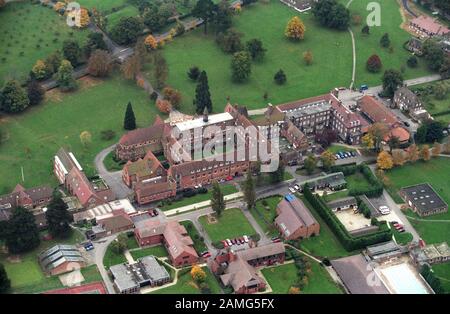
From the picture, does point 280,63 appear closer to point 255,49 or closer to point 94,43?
point 255,49

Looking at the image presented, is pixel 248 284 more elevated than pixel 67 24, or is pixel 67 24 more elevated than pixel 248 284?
pixel 67 24

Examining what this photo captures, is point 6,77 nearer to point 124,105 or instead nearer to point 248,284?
point 124,105

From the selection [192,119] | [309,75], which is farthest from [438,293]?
[309,75]

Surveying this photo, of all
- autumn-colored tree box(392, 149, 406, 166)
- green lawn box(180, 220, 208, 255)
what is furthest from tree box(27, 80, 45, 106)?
autumn-colored tree box(392, 149, 406, 166)

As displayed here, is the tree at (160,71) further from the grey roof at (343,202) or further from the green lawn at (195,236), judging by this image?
the grey roof at (343,202)

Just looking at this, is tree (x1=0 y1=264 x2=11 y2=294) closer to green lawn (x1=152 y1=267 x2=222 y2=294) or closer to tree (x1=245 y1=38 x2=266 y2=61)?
green lawn (x1=152 y1=267 x2=222 y2=294)

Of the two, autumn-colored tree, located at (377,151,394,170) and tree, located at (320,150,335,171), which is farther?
autumn-colored tree, located at (377,151,394,170)
